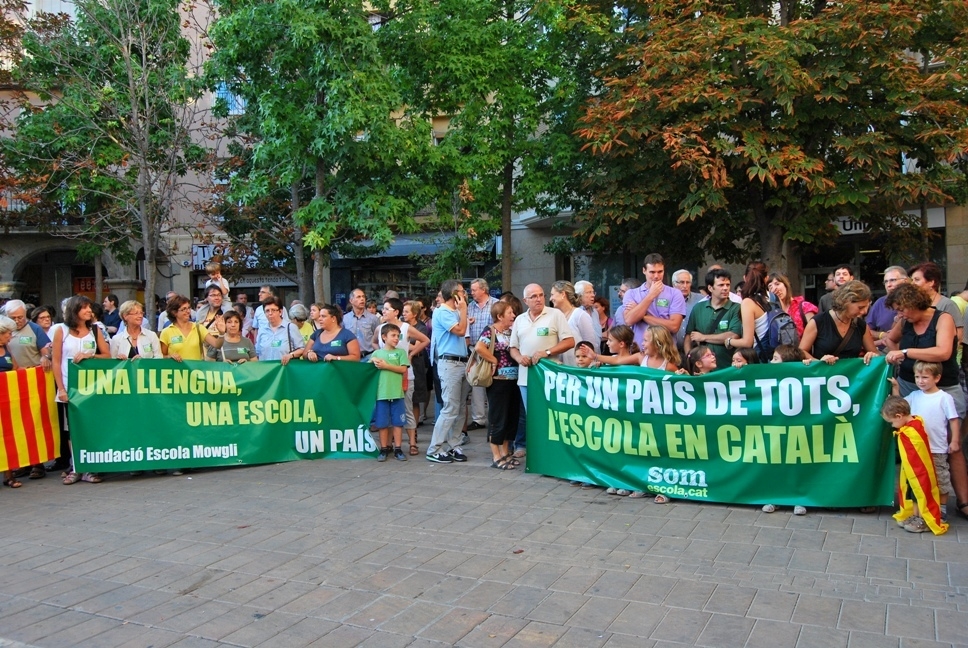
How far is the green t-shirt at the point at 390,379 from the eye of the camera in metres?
9.27

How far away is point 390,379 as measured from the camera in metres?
9.29

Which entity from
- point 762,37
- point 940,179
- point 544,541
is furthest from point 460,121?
point 544,541

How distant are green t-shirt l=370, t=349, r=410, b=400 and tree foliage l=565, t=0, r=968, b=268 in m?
4.88

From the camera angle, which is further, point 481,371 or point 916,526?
point 481,371

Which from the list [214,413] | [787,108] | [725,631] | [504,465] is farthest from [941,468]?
[214,413]

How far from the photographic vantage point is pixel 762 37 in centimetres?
1116

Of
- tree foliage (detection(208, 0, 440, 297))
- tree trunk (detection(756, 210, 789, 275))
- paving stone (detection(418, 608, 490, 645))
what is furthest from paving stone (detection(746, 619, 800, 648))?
tree trunk (detection(756, 210, 789, 275))

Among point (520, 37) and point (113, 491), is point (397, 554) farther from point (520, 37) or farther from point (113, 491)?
point (520, 37)

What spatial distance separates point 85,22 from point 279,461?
11.3m

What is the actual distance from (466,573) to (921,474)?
10.6ft

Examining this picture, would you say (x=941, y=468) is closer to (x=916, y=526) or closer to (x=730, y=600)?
A: (x=916, y=526)

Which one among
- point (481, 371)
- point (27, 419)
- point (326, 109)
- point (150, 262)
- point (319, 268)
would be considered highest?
point (326, 109)

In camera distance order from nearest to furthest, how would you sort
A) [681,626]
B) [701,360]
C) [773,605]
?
[681,626] < [773,605] < [701,360]

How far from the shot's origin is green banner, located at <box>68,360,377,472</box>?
861 centimetres
